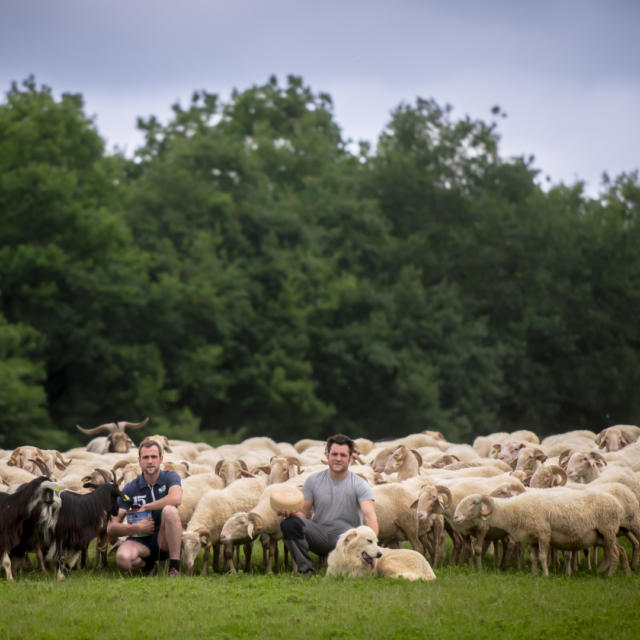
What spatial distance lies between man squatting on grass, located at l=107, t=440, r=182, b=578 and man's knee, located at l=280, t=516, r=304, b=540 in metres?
1.05

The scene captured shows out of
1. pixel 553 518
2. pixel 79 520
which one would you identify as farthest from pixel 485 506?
pixel 79 520

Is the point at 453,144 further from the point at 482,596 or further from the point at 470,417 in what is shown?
the point at 482,596

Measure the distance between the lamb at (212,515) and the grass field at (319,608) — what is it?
2.41ft

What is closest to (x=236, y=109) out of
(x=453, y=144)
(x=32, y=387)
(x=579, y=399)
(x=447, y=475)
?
(x=453, y=144)

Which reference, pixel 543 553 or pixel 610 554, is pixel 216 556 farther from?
pixel 610 554

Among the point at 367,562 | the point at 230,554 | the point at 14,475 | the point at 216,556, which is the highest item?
the point at 14,475

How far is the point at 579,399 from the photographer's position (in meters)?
44.5

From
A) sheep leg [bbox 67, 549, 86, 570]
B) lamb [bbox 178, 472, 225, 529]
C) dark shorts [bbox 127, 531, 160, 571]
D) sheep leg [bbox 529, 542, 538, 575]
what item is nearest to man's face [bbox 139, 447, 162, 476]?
dark shorts [bbox 127, 531, 160, 571]

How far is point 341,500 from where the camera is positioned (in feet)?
34.0

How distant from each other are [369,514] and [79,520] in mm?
2822

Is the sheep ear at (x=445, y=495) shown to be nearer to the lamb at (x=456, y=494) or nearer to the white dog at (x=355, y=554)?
the lamb at (x=456, y=494)

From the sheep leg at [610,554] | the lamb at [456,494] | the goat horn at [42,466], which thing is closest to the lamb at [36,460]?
the goat horn at [42,466]

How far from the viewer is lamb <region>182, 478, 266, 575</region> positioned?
35.2 ft

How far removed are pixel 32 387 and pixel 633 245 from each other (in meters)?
27.1
